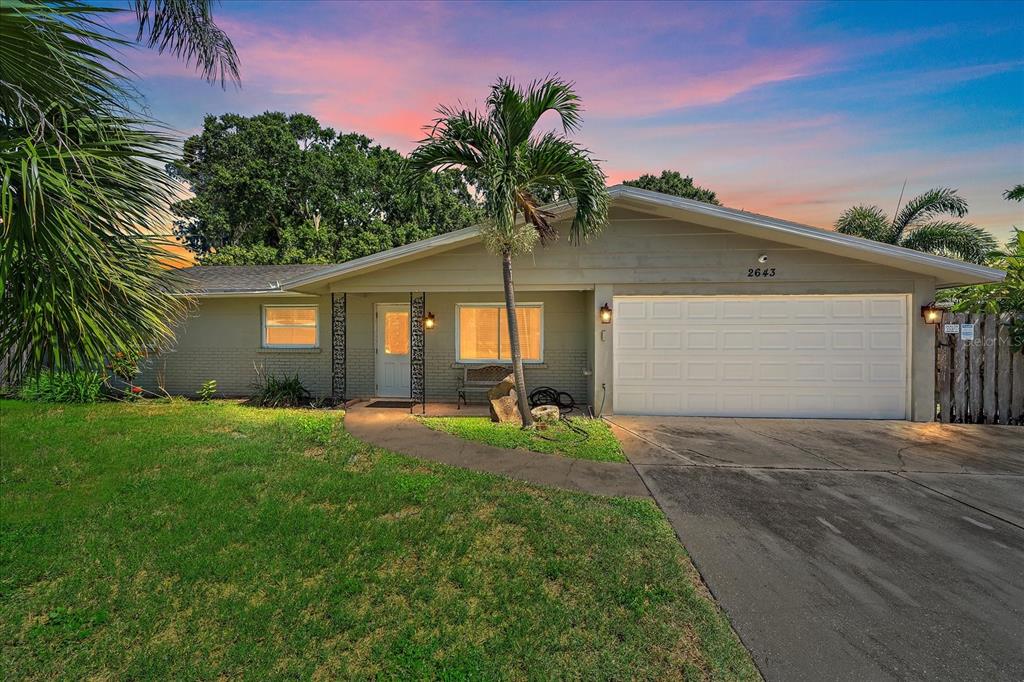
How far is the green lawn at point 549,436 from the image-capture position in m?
5.84

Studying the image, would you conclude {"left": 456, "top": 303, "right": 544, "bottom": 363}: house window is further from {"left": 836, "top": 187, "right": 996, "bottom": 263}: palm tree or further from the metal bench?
{"left": 836, "top": 187, "right": 996, "bottom": 263}: palm tree

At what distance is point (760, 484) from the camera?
15.5ft

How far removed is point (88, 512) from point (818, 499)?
24.2 ft

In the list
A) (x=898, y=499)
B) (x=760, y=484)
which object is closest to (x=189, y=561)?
(x=760, y=484)

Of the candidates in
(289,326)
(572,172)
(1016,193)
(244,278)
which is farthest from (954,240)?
(244,278)

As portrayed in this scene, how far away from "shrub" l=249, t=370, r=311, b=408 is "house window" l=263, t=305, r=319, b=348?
101 cm

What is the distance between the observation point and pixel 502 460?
17.9 ft

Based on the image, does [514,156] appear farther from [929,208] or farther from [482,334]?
[929,208]

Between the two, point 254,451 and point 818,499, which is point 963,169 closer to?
point 818,499

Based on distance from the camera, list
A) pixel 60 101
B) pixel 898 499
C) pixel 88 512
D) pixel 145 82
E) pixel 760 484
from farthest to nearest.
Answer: pixel 760 484
pixel 898 499
pixel 88 512
pixel 145 82
pixel 60 101

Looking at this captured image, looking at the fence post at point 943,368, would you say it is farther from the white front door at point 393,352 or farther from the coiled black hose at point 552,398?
the white front door at point 393,352

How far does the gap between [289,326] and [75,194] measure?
328 inches

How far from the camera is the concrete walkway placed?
468 centimetres

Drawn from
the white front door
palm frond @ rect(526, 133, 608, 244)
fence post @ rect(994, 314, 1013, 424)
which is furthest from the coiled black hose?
fence post @ rect(994, 314, 1013, 424)
